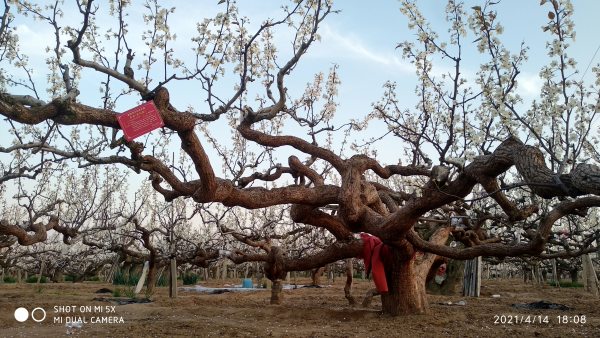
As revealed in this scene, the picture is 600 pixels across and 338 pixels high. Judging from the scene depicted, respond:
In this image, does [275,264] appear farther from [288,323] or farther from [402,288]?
[402,288]

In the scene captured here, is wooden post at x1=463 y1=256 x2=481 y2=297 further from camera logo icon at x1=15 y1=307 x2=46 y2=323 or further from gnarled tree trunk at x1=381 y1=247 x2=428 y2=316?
camera logo icon at x1=15 y1=307 x2=46 y2=323

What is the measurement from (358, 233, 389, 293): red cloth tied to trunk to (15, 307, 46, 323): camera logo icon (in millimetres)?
5227

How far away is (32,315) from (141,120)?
595 centimetres

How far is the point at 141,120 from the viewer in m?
3.74

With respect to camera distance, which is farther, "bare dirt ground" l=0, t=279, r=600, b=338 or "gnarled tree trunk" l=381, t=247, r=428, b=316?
"gnarled tree trunk" l=381, t=247, r=428, b=316

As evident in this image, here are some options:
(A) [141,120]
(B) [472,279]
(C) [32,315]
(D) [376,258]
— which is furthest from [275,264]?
A: (B) [472,279]

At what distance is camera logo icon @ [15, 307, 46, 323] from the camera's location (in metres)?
7.64

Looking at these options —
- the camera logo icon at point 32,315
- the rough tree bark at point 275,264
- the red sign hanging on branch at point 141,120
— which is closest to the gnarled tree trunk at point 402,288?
A: the rough tree bark at point 275,264

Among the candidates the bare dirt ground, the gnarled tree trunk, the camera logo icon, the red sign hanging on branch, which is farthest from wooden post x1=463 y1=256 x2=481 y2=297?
the red sign hanging on branch

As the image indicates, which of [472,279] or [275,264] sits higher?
[275,264]

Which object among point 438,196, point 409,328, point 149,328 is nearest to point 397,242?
point 409,328

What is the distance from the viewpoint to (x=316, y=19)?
5.43 metres

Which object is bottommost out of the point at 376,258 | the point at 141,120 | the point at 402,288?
the point at 402,288

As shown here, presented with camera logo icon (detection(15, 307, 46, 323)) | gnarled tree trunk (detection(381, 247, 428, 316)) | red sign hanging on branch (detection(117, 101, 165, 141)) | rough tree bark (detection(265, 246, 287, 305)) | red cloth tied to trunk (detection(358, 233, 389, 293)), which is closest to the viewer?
red sign hanging on branch (detection(117, 101, 165, 141))
